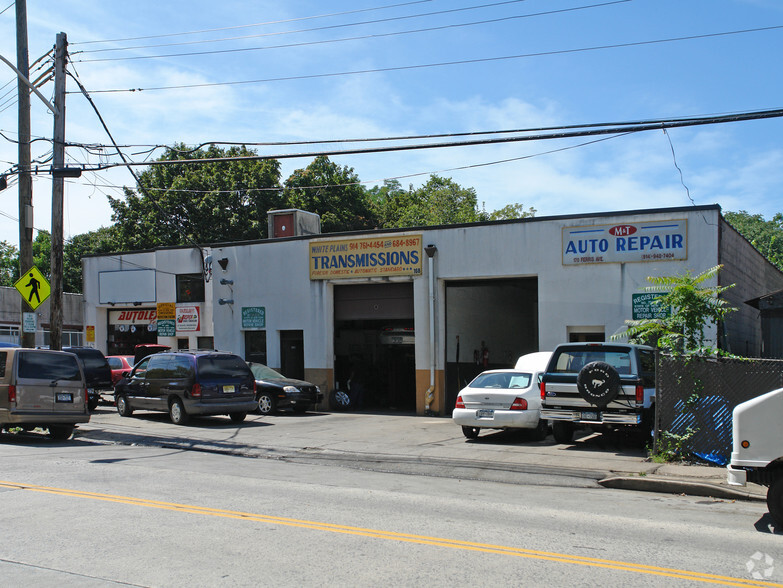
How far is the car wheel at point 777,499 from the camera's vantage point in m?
7.49

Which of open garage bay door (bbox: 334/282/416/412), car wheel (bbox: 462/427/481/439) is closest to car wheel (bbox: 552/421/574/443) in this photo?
car wheel (bbox: 462/427/481/439)

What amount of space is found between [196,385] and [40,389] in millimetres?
3530

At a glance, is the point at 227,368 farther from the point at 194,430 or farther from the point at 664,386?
the point at 664,386

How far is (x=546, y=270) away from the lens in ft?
65.6

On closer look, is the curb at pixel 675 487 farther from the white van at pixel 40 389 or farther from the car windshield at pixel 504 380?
the white van at pixel 40 389

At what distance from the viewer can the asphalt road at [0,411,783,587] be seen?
19.3 feet

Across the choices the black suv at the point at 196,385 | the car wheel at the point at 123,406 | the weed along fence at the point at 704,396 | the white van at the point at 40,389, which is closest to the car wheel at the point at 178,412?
the black suv at the point at 196,385

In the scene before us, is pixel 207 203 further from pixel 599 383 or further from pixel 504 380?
pixel 599 383

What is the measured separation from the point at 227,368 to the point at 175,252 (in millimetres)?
10595

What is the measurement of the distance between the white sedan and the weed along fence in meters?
3.02

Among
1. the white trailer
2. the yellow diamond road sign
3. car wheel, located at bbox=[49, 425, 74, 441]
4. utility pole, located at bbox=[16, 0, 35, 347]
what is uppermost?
utility pole, located at bbox=[16, 0, 35, 347]

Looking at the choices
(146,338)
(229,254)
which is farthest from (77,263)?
(229,254)

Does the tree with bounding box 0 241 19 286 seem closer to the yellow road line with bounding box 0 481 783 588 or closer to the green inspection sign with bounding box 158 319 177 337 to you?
the green inspection sign with bounding box 158 319 177 337

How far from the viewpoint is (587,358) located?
13922 mm
